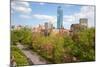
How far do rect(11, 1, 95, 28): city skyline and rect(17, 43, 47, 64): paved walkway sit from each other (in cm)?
32

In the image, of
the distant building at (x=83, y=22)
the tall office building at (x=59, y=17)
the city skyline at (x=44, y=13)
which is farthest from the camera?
the distant building at (x=83, y=22)

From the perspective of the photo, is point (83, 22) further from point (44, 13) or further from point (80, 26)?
point (44, 13)

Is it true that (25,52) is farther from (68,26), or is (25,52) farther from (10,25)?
(68,26)

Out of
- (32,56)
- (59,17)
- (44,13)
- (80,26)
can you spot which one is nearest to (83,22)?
(80,26)

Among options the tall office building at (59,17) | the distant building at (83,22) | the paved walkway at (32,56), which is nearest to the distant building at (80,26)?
the distant building at (83,22)

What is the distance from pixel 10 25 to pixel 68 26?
81 centimetres

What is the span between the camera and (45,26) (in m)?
2.80

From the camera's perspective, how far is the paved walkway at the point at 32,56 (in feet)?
8.82

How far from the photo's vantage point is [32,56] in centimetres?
273

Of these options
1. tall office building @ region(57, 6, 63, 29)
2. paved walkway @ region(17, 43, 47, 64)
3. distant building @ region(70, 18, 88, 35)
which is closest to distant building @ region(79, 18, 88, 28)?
distant building @ region(70, 18, 88, 35)

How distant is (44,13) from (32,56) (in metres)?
0.59

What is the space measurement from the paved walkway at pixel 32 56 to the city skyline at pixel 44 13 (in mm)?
318

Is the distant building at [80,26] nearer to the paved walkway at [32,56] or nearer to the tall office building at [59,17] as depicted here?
the tall office building at [59,17]

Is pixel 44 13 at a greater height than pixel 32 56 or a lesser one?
greater
